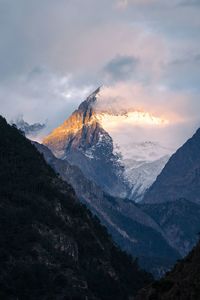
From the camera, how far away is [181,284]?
175 metres

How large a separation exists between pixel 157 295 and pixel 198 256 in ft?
47.6

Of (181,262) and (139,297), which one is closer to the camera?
(139,297)

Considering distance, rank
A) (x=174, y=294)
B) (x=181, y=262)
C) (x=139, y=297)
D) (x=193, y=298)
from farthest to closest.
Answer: (x=181, y=262)
(x=139, y=297)
(x=174, y=294)
(x=193, y=298)

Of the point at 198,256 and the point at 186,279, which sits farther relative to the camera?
the point at 198,256

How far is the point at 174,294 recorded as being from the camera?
171750 millimetres

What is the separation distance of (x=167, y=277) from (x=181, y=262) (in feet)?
29.1

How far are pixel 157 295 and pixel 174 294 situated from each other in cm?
786

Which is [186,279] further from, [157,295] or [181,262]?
[181,262]

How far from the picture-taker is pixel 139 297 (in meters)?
187

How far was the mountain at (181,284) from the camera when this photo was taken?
16744cm

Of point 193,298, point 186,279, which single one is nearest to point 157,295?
point 186,279

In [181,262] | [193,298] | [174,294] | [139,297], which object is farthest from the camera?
[181,262]

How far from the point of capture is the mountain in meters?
Answer: 167

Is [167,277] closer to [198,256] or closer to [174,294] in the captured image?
[198,256]
